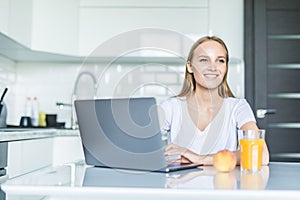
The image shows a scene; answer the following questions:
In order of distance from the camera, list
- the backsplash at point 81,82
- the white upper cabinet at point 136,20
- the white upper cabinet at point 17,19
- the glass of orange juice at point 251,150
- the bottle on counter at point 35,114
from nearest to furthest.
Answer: the glass of orange juice at point 251,150
the white upper cabinet at point 17,19
the white upper cabinet at point 136,20
the bottle on counter at point 35,114
the backsplash at point 81,82

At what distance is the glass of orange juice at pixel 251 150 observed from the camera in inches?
49.4

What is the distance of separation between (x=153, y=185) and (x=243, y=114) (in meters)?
0.94

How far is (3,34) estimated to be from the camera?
8.50 feet

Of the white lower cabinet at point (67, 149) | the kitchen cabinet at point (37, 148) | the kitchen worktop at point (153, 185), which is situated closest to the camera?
the kitchen worktop at point (153, 185)

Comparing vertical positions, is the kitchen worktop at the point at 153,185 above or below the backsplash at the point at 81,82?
below

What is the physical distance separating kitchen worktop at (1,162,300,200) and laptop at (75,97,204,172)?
0.05 meters

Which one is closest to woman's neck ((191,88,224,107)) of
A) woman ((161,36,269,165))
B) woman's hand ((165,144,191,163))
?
woman ((161,36,269,165))

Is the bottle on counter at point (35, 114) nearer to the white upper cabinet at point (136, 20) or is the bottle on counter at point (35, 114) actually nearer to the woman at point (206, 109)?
the white upper cabinet at point (136, 20)

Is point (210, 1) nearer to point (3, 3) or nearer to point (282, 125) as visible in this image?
point (282, 125)

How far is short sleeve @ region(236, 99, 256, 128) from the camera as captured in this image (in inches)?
70.6

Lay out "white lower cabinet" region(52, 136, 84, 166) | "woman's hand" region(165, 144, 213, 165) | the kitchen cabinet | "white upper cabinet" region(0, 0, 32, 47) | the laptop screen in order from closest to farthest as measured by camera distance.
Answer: the laptop screen < "woman's hand" region(165, 144, 213, 165) < the kitchen cabinet < "white upper cabinet" region(0, 0, 32, 47) < "white lower cabinet" region(52, 136, 84, 166)

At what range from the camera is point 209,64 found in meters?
1.86

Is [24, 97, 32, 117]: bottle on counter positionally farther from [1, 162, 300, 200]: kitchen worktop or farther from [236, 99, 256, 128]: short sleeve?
[1, 162, 300, 200]: kitchen worktop

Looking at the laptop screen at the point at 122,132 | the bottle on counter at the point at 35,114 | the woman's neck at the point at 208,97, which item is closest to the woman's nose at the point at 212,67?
the woman's neck at the point at 208,97
